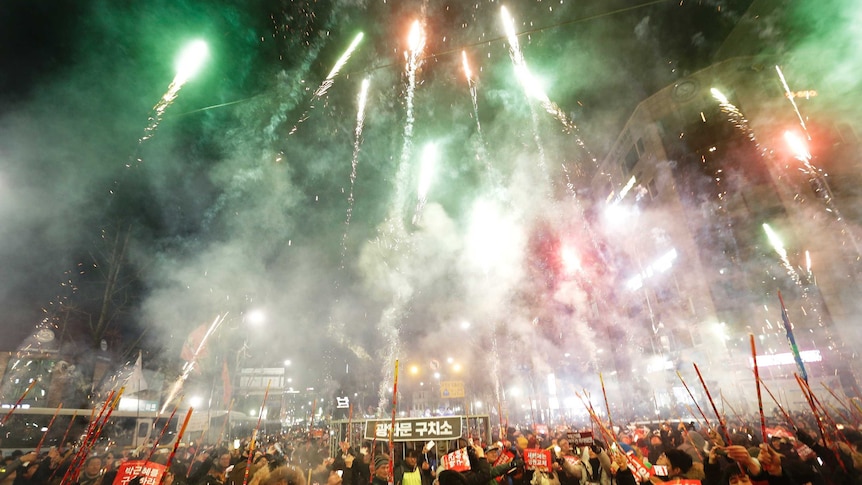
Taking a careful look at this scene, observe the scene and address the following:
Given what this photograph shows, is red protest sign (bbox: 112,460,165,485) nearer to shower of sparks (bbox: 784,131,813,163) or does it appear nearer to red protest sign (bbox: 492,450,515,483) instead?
red protest sign (bbox: 492,450,515,483)

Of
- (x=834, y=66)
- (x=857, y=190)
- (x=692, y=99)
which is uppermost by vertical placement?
(x=692, y=99)

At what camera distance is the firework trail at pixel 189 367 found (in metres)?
20.3

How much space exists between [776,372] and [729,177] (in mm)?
18583

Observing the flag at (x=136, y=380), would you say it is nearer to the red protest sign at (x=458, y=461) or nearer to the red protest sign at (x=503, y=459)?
the red protest sign at (x=458, y=461)

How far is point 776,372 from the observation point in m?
31.1

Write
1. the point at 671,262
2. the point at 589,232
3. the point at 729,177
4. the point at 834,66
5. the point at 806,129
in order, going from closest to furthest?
the point at 834,66 → the point at 806,129 → the point at 729,177 → the point at 671,262 → the point at 589,232

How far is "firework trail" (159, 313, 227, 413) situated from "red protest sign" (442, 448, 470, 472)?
18734 mm

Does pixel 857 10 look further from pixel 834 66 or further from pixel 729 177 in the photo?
pixel 729 177

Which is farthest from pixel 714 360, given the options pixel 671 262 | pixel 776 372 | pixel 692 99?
pixel 692 99

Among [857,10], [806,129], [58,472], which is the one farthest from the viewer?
[806,129]

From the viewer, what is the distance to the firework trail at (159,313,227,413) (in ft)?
66.7

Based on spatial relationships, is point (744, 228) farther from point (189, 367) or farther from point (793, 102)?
point (189, 367)

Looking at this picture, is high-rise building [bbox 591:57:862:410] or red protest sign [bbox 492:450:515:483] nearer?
red protest sign [bbox 492:450:515:483]

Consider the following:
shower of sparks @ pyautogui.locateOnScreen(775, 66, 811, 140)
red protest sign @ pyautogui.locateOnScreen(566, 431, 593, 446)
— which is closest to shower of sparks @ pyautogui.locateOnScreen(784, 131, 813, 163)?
shower of sparks @ pyautogui.locateOnScreen(775, 66, 811, 140)
